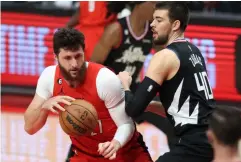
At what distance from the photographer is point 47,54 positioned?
34.5ft

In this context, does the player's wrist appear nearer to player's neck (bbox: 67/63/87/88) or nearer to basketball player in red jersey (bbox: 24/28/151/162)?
basketball player in red jersey (bbox: 24/28/151/162)

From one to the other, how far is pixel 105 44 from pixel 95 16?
3.37 feet

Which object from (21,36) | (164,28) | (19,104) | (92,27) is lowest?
(19,104)

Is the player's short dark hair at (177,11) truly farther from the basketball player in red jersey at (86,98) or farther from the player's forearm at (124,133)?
the player's forearm at (124,133)

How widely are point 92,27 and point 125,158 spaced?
3.34 meters

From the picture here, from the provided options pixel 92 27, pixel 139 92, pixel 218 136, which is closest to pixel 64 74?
pixel 139 92

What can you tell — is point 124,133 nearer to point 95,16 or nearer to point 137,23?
point 137,23

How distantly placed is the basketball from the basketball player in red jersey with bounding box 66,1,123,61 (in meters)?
3.31

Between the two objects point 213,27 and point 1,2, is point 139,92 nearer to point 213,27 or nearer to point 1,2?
point 213,27

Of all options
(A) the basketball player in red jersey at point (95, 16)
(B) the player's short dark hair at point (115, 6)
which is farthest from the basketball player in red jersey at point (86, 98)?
(B) the player's short dark hair at point (115, 6)

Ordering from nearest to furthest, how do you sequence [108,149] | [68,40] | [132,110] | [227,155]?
[227,155] < [108,149] < [132,110] < [68,40]

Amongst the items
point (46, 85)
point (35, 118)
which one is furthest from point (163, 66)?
point (35, 118)

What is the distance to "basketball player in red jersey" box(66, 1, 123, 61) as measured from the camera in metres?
8.32

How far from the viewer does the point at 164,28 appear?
4969mm
